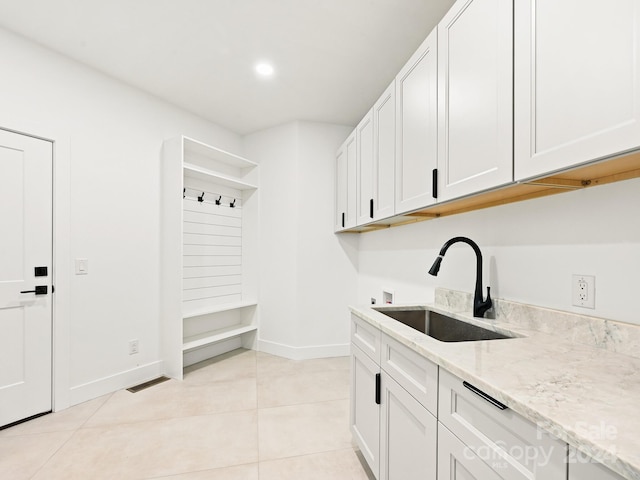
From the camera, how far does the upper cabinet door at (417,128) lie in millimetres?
1598

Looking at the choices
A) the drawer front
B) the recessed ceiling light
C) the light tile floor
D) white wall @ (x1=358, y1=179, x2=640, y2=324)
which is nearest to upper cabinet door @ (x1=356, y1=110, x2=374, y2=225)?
white wall @ (x1=358, y1=179, x2=640, y2=324)

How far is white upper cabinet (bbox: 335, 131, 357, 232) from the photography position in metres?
2.97

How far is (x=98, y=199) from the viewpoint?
263 centimetres

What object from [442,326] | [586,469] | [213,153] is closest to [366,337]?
[442,326]

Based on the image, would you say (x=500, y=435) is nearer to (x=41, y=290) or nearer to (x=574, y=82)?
(x=574, y=82)

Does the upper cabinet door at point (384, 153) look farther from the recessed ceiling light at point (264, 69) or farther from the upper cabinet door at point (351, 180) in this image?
the recessed ceiling light at point (264, 69)

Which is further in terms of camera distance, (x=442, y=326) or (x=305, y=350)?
(x=305, y=350)

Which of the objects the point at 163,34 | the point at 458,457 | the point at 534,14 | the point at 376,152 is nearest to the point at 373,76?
the point at 376,152

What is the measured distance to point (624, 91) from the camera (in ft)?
2.58

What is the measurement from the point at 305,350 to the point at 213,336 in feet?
3.33

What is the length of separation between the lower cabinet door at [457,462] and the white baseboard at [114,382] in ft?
8.99

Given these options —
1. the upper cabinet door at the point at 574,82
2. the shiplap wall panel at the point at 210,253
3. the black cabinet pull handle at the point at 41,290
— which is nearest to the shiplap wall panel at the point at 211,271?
the shiplap wall panel at the point at 210,253

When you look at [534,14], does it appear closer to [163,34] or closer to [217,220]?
[163,34]

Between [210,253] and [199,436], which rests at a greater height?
[210,253]
